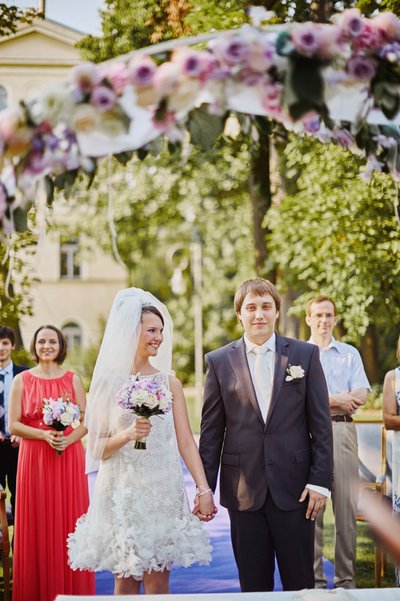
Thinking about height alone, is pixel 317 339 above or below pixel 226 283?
below

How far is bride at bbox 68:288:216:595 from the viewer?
4566mm

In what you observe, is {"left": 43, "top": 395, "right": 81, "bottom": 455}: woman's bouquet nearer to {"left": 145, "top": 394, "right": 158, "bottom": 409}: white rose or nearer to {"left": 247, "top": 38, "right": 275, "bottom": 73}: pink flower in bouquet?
{"left": 145, "top": 394, "right": 158, "bottom": 409}: white rose

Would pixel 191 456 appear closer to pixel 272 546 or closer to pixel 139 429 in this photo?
pixel 139 429

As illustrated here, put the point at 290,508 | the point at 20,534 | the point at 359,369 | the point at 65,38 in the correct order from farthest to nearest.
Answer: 1. the point at 65,38
2. the point at 359,369
3. the point at 20,534
4. the point at 290,508

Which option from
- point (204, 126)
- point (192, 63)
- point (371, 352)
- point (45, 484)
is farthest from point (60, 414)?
point (371, 352)

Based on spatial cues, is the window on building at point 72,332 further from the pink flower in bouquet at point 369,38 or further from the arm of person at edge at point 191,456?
the pink flower in bouquet at point 369,38

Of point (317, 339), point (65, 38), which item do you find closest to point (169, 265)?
point (65, 38)

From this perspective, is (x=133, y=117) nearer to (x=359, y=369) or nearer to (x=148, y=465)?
(x=148, y=465)

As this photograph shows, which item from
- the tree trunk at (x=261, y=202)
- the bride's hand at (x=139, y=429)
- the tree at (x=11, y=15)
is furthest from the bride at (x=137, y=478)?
the tree trunk at (x=261, y=202)

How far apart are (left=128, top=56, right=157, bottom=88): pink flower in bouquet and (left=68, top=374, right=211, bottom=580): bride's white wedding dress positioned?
2017mm

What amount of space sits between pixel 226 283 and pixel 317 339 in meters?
27.9

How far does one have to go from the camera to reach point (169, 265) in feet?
130

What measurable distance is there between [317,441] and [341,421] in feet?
6.17

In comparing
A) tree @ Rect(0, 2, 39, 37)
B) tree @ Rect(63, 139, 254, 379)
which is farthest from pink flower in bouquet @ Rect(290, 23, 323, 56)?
tree @ Rect(0, 2, 39, 37)
